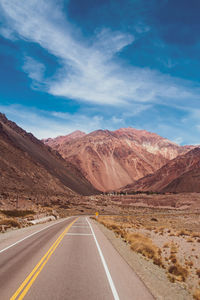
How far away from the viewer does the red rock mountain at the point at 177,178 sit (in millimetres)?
127438

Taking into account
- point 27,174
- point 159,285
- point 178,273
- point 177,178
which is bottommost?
point 178,273

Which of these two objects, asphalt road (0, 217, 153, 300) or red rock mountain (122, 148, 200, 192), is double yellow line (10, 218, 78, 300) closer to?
asphalt road (0, 217, 153, 300)

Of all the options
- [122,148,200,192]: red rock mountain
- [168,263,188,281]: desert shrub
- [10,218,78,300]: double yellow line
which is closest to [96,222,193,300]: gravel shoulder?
[168,263,188,281]: desert shrub

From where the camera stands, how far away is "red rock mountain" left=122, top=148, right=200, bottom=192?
127438 millimetres

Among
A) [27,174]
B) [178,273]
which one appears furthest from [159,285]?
[27,174]

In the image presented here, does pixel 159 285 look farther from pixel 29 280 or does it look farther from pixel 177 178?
pixel 177 178

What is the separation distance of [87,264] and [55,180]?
10147 centimetres

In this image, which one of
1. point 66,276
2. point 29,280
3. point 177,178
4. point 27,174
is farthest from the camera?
point 177,178

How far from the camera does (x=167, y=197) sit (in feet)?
351

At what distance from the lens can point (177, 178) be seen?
458ft

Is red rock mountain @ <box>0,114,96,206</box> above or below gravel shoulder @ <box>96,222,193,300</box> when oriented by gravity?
above

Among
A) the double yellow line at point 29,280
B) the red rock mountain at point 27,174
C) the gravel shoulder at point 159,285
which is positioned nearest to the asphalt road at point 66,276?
the double yellow line at point 29,280

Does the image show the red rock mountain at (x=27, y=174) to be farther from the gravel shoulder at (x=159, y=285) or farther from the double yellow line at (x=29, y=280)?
the gravel shoulder at (x=159, y=285)

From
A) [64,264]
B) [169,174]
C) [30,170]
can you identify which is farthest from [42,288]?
[169,174]
